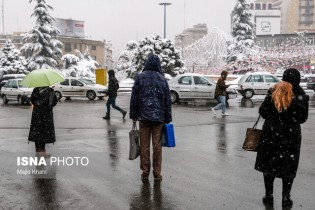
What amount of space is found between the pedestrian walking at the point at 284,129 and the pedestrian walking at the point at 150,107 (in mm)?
1504

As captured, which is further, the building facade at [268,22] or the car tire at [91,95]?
the building facade at [268,22]

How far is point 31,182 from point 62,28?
9750cm

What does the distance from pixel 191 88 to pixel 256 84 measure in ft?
17.6

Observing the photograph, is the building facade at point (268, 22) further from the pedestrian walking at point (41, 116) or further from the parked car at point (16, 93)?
the pedestrian walking at point (41, 116)

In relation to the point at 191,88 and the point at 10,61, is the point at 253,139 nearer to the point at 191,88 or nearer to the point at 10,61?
the point at 191,88

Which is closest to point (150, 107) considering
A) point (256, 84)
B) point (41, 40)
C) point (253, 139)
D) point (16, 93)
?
A: point (253, 139)

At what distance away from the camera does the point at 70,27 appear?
103125 mm

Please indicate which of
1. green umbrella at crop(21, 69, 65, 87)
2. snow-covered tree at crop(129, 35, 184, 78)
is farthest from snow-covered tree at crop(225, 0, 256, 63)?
green umbrella at crop(21, 69, 65, 87)

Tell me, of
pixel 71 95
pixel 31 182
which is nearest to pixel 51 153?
pixel 31 182

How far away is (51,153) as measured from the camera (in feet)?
28.2

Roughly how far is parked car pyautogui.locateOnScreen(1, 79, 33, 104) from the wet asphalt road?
1264 centimetres

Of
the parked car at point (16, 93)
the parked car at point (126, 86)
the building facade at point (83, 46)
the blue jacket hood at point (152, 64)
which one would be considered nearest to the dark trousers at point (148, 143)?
the blue jacket hood at point (152, 64)

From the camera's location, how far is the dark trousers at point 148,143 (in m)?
6.32

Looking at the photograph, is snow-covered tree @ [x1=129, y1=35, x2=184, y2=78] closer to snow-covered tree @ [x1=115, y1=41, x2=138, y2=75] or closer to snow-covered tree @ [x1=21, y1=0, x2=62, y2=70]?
snow-covered tree @ [x1=115, y1=41, x2=138, y2=75]
